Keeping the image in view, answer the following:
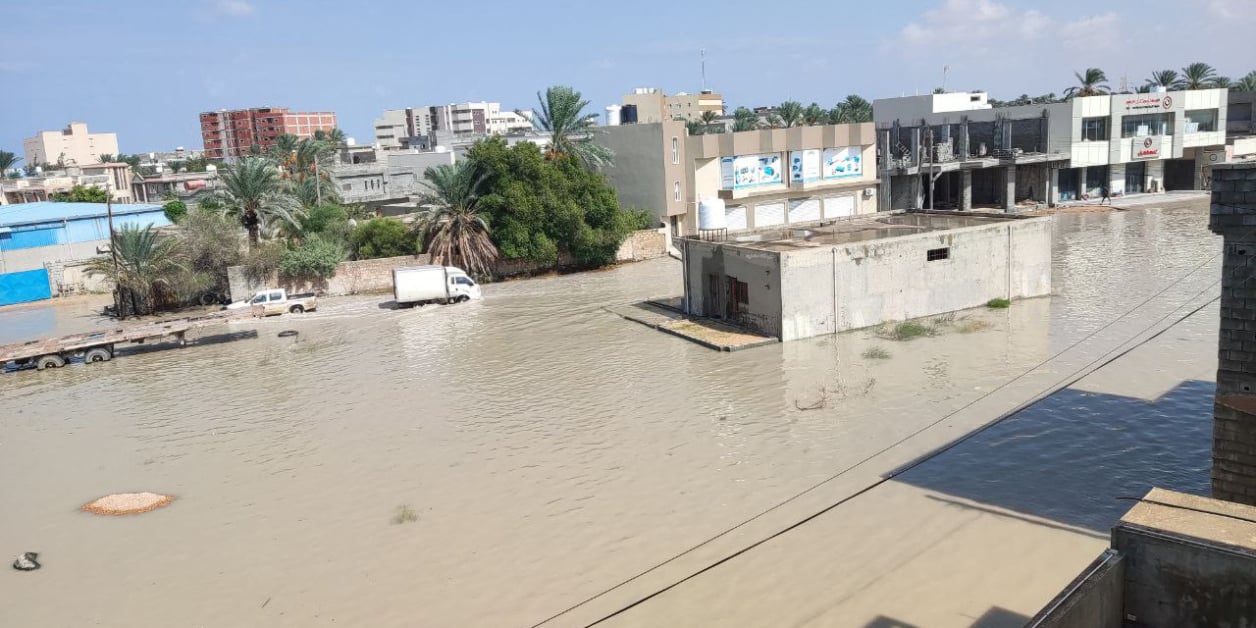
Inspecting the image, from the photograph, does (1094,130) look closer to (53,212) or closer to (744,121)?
(744,121)

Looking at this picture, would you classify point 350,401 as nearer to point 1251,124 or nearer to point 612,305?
point 612,305

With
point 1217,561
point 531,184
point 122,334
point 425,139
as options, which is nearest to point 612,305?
point 531,184

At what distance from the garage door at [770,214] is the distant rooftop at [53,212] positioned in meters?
38.2

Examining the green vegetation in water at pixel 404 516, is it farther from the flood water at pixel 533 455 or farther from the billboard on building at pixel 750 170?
the billboard on building at pixel 750 170

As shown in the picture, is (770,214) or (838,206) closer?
(770,214)

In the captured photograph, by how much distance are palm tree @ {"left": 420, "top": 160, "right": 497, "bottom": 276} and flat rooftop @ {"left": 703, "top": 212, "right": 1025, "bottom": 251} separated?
616 inches

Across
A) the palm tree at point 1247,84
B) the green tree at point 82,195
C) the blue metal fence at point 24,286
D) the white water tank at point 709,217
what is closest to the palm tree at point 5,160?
the green tree at point 82,195

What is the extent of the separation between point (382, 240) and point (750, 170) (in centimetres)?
2061

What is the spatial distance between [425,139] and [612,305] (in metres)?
91.7

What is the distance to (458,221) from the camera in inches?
1745

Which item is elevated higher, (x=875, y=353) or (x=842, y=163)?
(x=842, y=163)

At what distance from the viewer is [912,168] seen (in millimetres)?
57625

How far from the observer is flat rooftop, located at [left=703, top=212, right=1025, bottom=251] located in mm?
30859

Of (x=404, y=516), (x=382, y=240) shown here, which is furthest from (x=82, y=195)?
(x=404, y=516)
